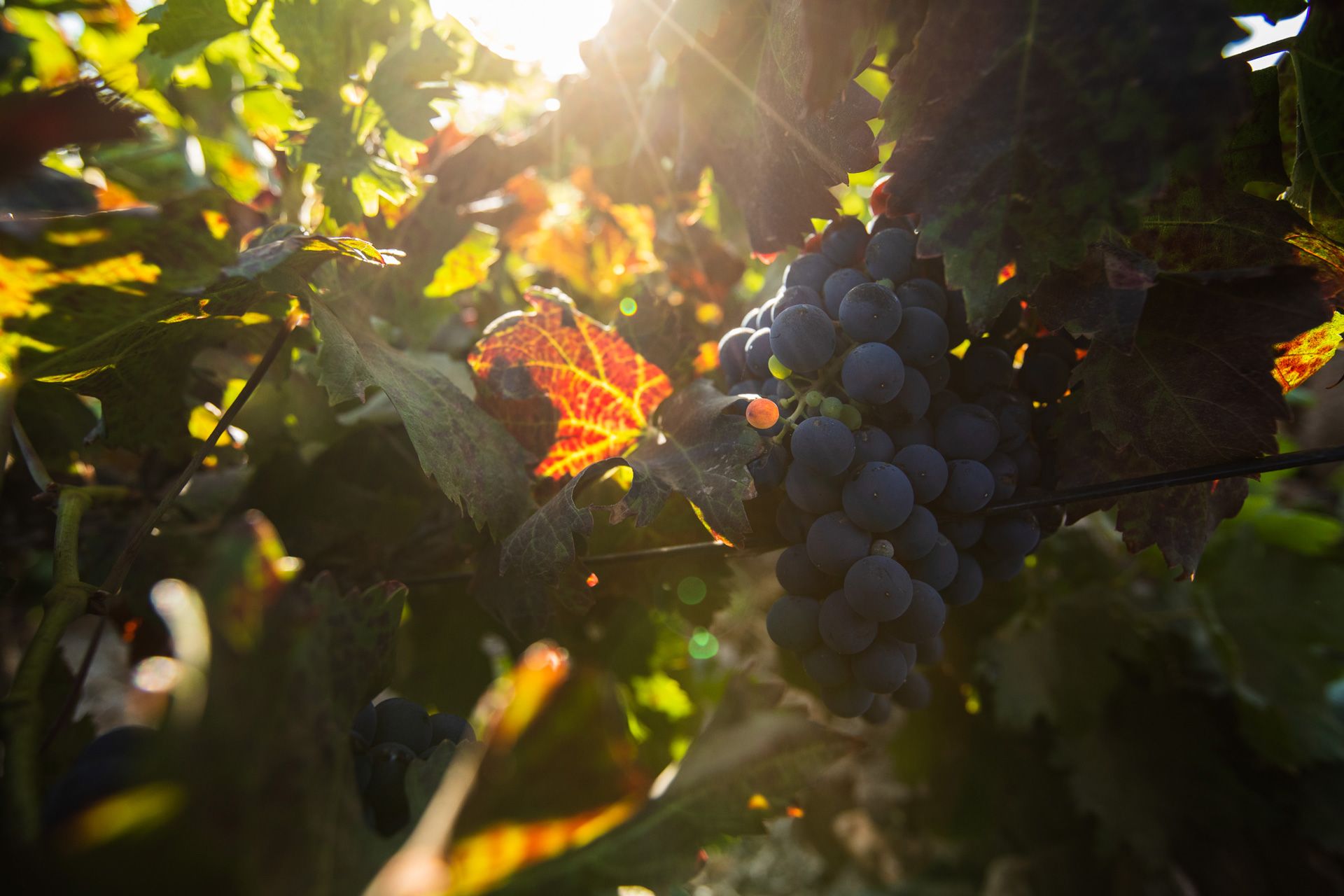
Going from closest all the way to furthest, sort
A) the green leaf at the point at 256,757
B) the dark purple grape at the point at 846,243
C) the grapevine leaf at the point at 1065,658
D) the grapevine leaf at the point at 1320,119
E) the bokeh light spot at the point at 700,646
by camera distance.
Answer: the green leaf at the point at 256,757 < the grapevine leaf at the point at 1320,119 < the dark purple grape at the point at 846,243 < the bokeh light spot at the point at 700,646 < the grapevine leaf at the point at 1065,658

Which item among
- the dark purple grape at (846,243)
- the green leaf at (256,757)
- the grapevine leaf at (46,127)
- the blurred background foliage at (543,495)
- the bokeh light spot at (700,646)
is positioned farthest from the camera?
the bokeh light spot at (700,646)

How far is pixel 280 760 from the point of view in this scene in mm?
318

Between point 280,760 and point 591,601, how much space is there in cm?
34

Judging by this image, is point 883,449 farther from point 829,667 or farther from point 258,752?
point 258,752

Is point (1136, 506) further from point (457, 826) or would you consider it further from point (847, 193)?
point (847, 193)

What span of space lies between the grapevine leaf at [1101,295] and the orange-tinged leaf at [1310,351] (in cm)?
17

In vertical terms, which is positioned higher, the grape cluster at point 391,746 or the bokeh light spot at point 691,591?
the grape cluster at point 391,746

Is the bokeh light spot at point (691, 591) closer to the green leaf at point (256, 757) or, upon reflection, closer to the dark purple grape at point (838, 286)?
the dark purple grape at point (838, 286)

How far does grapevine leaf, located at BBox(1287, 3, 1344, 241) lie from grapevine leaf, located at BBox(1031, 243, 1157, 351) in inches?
6.5

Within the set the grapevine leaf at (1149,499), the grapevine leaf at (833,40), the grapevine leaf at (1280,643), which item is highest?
the grapevine leaf at (833,40)

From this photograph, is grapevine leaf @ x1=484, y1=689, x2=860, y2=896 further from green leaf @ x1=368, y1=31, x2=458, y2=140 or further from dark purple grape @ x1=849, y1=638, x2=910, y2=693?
green leaf @ x1=368, y1=31, x2=458, y2=140

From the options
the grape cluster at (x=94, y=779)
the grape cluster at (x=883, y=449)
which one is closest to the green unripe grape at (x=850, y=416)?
the grape cluster at (x=883, y=449)

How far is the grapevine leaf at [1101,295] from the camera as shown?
0.51m

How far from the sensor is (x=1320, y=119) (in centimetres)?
53
